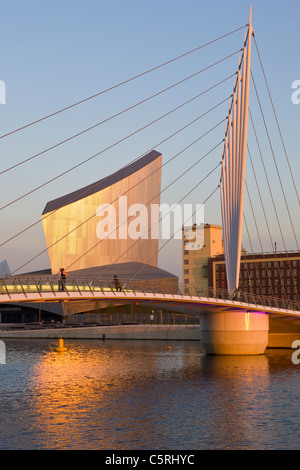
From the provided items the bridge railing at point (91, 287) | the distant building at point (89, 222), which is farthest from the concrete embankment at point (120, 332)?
the bridge railing at point (91, 287)

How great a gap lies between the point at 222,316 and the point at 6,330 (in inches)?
1741

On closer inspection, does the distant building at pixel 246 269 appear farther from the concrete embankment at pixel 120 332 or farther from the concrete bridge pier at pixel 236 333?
the concrete bridge pier at pixel 236 333

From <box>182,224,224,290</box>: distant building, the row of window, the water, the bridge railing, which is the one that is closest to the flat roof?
the row of window

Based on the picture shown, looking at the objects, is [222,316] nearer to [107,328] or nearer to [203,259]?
[107,328]

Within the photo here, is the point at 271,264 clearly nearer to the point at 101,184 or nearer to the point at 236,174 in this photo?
the point at 101,184

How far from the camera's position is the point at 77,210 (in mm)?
78500

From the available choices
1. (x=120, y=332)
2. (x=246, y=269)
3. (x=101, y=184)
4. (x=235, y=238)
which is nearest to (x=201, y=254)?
(x=246, y=269)

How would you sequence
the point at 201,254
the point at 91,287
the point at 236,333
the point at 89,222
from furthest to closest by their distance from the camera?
1. the point at 201,254
2. the point at 89,222
3. the point at 236,333
4. the point at 91,287

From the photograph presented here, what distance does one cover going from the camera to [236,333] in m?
43.1

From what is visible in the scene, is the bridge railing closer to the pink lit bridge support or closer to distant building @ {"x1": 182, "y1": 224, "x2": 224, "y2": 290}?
the pink lit bridge support

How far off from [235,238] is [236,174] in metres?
4.11

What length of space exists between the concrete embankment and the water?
2651cm

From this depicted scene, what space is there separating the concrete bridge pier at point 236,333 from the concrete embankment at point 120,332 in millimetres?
22460
